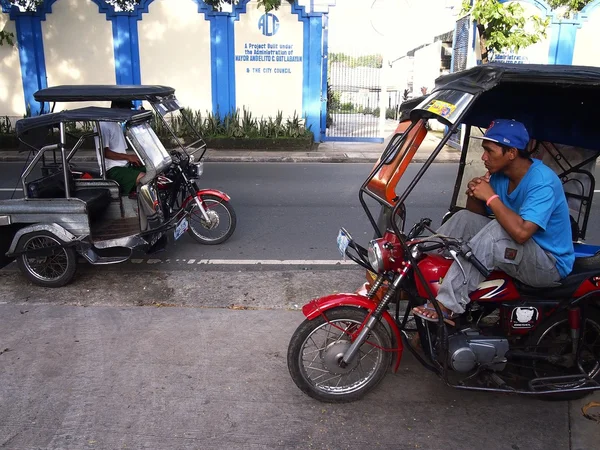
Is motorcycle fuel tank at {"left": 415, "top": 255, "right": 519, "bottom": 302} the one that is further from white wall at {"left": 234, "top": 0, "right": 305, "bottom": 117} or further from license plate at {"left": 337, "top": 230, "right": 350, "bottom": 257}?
white wall at {"left": 234, "top": 0, "right": 305, "bottom": 117}

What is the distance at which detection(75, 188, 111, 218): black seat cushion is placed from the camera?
225 inches

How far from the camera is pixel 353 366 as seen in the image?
338 centimetres

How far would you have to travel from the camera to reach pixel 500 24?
12.6 meters

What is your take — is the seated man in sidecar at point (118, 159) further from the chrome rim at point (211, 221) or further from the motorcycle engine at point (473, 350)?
the motorcycle engine at point (473, 350)

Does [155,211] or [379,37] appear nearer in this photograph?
[155,211]

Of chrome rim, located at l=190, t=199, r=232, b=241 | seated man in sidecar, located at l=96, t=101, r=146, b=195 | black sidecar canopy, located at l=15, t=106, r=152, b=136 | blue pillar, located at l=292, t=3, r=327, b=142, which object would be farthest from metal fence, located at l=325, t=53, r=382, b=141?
black sidecar canopy, located at l=15, t=106, r=152, b=136

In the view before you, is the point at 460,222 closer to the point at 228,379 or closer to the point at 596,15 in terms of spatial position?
the point at 228,379

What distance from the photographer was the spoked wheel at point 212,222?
6.52 metres

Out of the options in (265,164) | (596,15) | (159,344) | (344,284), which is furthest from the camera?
(596,15)

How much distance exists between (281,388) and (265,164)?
9754 mm

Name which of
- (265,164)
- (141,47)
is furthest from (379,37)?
(141,47)

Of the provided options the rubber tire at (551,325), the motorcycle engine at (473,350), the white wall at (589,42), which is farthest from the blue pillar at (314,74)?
the motorcycle engine at (473,350)

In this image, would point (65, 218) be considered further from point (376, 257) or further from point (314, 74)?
Answer: point (314, 74)

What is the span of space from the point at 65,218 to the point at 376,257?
11.2 feet
